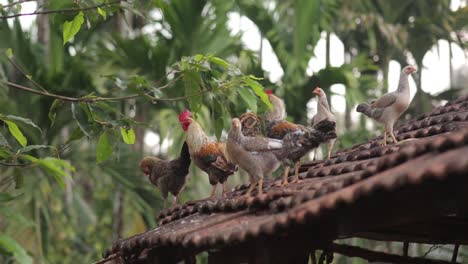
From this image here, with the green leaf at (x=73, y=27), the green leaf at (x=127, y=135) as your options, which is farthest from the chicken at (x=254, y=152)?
the green leaf at (x=73, y=27)

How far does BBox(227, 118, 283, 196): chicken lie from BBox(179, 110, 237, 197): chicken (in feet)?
2.47

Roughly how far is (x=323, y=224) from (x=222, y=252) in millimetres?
818

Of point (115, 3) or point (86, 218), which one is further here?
point (86, 218)

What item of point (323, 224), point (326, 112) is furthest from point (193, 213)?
point (323, 224)

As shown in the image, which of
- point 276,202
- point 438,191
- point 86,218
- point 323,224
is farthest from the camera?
point 86,218

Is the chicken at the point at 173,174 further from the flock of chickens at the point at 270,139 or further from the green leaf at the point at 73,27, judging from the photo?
the green leaf at the point at 73,27

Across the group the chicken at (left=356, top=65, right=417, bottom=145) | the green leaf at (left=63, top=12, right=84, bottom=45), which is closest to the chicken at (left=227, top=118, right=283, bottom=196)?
the chicken at (left=356, top=65, right=417, bottom=145)

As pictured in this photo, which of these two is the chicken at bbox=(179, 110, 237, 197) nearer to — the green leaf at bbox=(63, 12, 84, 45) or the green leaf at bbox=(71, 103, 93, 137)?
the green leaf at bbox=(71, 103, 93, 137)

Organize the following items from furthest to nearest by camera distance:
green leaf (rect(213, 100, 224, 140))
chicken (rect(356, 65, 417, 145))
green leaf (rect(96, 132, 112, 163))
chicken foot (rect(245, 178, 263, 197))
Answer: green leaf (rect(213, 100, 224, 140)), green leaf (rect(96, 132, 112, 163)), chicken (rect(356, 65, 417, 145)), chicken foot (rect(245, 178, 263, 197))

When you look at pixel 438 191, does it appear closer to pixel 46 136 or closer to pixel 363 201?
pixel 363 201

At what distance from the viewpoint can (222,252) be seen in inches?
129

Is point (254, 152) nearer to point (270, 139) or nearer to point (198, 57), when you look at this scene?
point (270, 139)

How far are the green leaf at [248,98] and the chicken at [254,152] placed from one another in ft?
1.90

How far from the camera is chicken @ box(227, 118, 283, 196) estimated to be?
3.51 m
